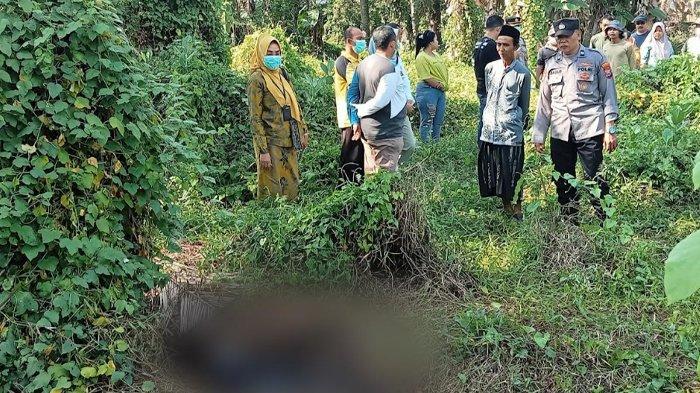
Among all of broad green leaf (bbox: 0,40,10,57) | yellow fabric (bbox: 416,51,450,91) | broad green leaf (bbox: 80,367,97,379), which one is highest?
broad green leaf (bbox: 0,40,10,57)

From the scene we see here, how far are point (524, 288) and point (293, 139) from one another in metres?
2.37

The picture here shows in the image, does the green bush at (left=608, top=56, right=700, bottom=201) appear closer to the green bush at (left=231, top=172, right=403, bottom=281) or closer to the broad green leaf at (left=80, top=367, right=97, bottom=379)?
the green bush at (left=231, top=172, right=403, bottom=281)

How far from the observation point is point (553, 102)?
483cm

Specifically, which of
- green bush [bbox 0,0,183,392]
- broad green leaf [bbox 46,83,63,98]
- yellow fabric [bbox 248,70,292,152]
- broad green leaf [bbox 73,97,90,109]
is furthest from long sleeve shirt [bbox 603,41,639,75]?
broad green leaf [bbox 46,83,63,98]

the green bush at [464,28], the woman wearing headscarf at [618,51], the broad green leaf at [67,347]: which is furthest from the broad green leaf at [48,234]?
the green bush at [464,28]

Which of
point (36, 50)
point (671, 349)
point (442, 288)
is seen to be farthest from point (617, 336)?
point (36, 50)

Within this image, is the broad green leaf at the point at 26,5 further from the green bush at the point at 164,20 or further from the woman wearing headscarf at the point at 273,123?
the green bush at the point at 164,20

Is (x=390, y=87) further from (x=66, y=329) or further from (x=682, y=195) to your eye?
(x=66, y=329)

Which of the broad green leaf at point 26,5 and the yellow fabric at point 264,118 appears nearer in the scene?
the broad green leaf at point 26,5

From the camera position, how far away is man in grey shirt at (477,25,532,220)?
482cm

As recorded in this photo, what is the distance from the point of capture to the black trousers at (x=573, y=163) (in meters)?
4.72

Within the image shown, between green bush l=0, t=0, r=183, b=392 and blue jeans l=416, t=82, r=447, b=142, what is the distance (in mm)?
4602

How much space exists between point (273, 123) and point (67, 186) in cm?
245

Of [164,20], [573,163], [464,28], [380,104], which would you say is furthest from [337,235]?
[464,28]
